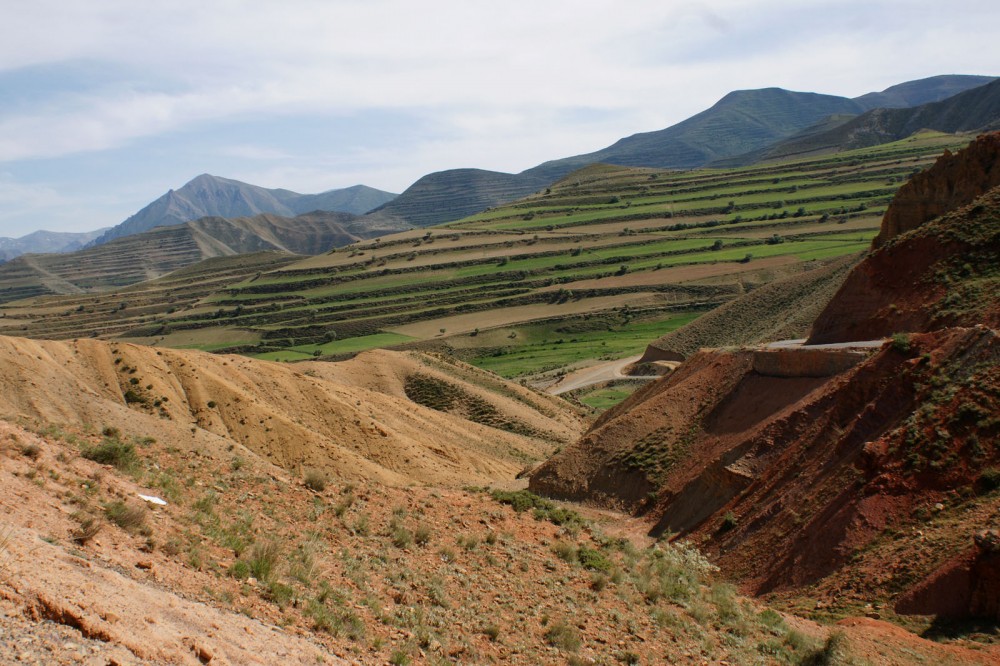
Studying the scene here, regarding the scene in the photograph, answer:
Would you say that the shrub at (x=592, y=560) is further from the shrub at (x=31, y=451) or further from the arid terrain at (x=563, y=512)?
the shrub at (x=31, y=451)

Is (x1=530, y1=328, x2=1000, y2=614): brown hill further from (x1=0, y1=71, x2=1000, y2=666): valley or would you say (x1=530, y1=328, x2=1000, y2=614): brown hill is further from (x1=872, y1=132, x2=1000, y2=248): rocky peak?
(x1=872, y1=132, x2=1000, y2=248): rocky peak

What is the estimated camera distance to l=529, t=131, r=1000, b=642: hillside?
16.5 metres

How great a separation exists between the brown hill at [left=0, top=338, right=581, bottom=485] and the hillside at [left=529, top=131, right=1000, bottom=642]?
735 cm

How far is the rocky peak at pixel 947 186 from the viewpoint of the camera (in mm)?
36938

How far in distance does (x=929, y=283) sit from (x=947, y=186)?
13113mm

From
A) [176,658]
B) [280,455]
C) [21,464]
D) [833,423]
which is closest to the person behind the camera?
[176,658]

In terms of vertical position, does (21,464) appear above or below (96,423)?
above

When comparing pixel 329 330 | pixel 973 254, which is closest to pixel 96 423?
pixel 973 254

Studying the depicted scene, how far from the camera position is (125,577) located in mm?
9320

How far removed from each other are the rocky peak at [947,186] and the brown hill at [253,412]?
21662 mm

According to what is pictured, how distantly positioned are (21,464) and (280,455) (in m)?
18.5

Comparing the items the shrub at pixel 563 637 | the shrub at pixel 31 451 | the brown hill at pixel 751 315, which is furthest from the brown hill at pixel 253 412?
the brown hill at pixel 751 315

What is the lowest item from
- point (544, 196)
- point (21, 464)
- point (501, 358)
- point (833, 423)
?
point (501, 358)

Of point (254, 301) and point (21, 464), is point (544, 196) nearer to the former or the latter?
point (254, 301)
